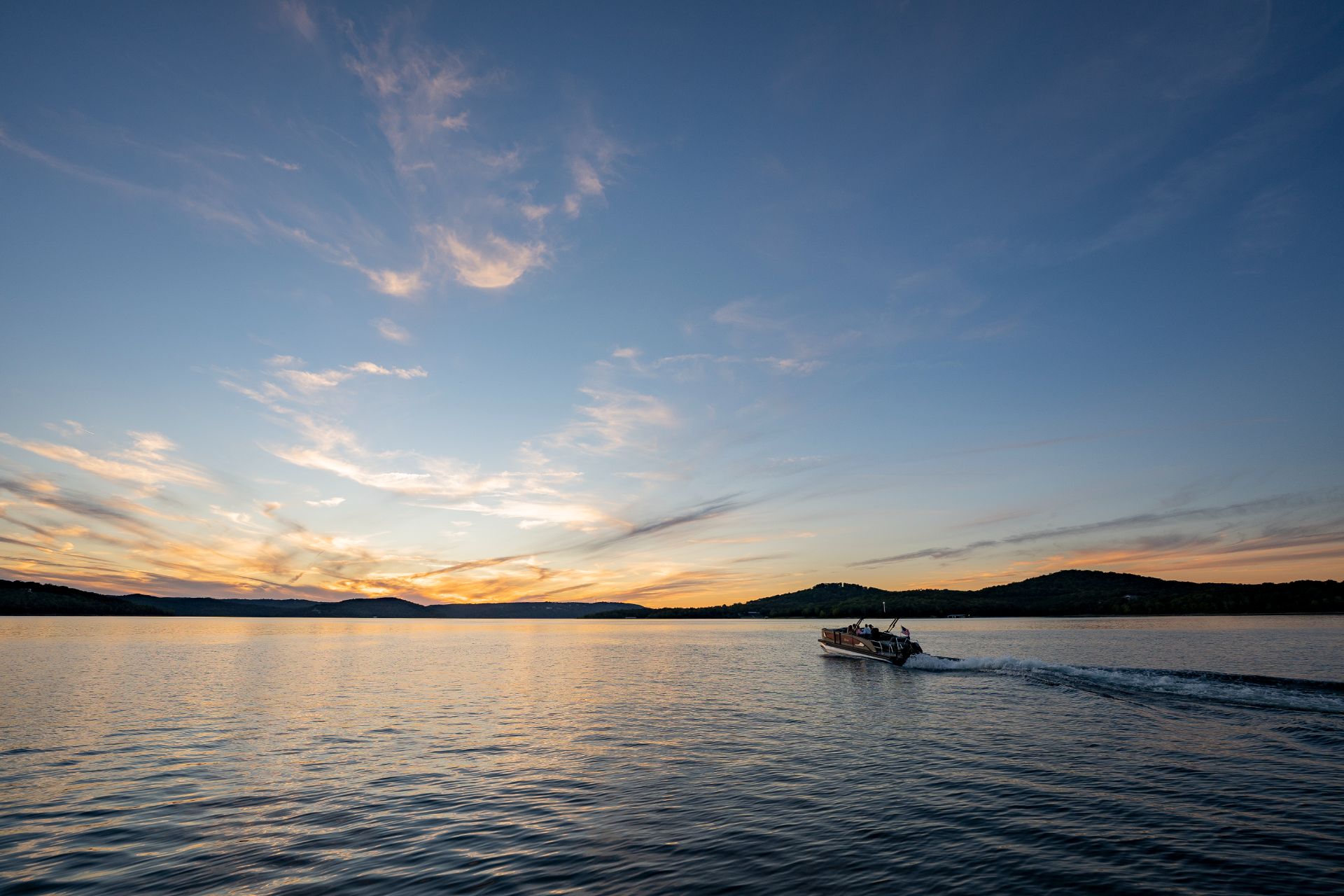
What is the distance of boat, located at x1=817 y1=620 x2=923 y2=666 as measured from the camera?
7294 cm

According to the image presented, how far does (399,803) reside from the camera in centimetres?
2239

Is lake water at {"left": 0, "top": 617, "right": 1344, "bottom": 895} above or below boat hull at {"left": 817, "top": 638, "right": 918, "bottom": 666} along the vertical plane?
below

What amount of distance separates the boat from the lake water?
17.8m

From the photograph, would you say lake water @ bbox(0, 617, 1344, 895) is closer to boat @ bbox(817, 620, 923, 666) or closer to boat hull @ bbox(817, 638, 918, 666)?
boat hull @ bbox(817, 638, 918, 666)

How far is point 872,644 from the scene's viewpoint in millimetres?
77875

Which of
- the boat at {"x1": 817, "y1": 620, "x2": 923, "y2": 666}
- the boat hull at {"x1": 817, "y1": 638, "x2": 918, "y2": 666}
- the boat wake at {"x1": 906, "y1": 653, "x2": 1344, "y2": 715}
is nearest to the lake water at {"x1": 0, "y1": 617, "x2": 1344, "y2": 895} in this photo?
the boat wake at {"x1": 906, "y1": 653, "x2": 1344, "y2": 715}

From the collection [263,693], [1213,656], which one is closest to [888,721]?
[263,693]

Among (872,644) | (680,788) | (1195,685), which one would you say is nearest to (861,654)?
Answer: (872,644)

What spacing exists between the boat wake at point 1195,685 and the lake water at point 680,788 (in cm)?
43

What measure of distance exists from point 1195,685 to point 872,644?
109 feet

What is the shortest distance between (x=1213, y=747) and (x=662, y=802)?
87.3ft

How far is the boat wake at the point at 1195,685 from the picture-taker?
41.5 metres

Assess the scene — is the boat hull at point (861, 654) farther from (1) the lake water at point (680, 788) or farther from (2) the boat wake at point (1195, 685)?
(1) the lake water at point (680, 788)

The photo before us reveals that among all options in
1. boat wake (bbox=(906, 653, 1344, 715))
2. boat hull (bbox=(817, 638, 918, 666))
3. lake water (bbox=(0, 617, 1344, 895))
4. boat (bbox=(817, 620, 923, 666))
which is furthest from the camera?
boat (bbox=(817, 620, 923, 666))
